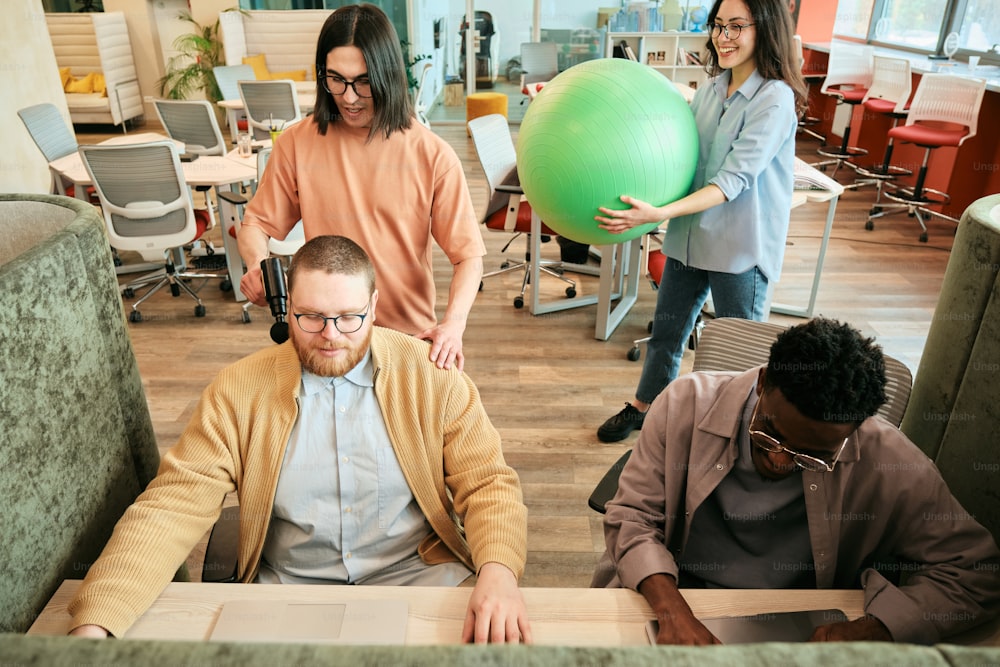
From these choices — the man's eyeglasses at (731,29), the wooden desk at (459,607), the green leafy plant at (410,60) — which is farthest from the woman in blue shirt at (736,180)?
the green leafy plant at (410,60)

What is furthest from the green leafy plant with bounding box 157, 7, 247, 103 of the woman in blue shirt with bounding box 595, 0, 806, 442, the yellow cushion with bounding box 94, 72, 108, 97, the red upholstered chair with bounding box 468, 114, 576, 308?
the woman in blue shirt with bounding box 595, 0, 806, 442

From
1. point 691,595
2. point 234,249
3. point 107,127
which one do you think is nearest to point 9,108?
point 234,249

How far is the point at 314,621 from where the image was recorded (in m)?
1.17

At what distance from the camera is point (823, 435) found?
1.23 m

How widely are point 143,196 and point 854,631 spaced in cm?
420

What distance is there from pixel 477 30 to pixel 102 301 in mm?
8884

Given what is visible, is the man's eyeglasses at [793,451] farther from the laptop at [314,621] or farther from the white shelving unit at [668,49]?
the white shelving unit at [668,49]

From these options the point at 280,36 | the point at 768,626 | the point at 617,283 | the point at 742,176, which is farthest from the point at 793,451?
the point at 280,36

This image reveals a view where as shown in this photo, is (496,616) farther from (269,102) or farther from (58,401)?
(269,102)

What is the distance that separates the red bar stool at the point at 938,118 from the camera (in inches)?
208

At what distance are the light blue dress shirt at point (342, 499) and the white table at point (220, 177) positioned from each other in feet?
10.5

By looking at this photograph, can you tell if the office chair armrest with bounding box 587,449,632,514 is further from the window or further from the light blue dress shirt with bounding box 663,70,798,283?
the window

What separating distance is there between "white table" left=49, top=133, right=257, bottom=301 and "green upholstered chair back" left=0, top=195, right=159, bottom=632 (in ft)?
10.3

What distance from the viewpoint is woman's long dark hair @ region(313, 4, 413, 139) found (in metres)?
1.68
